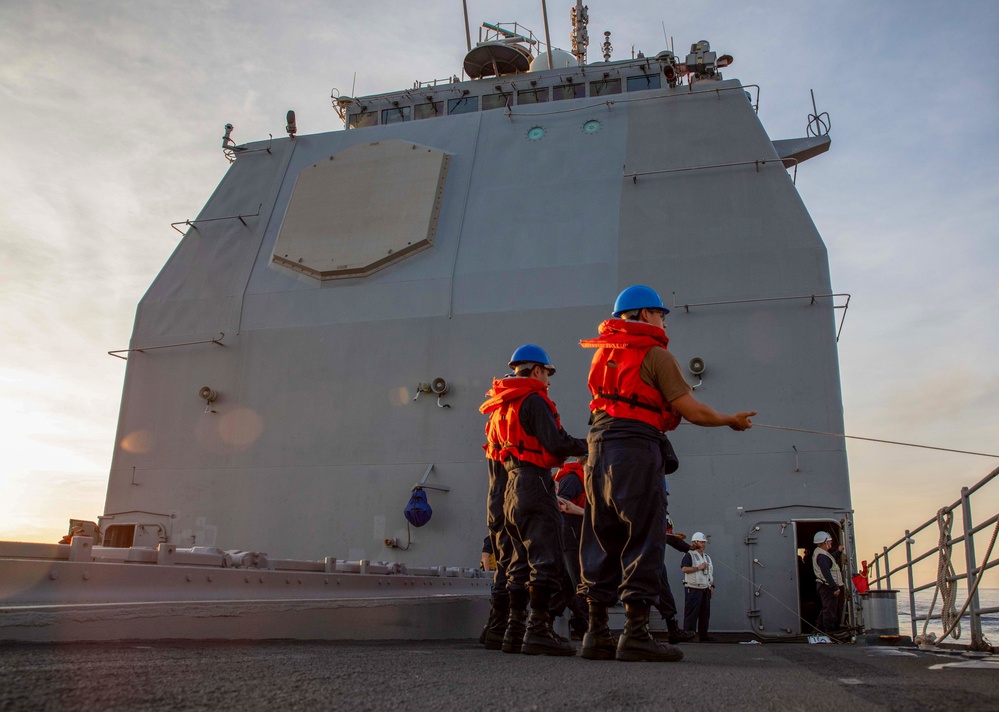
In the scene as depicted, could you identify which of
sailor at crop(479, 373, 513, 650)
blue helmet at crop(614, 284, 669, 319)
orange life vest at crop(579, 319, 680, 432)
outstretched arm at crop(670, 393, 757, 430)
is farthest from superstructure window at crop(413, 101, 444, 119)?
outstretched arm at crop(670, 393, 757, 430)

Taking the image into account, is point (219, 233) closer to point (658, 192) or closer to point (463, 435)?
point (463, 435)

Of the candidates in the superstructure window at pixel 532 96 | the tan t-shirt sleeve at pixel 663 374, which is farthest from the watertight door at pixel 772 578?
the superstructure window at pixel 532 96

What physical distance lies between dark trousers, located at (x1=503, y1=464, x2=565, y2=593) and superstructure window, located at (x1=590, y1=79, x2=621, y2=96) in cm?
855

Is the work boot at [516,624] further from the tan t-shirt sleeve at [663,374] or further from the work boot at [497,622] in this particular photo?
the tan t-shirt sleeve at [663,374]

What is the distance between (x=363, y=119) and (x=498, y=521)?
31.0ft

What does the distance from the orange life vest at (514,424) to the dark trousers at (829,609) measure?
4.80m

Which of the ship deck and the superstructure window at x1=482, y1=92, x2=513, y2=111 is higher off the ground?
the superstructure window at x1=482, y1=92, x2=513, y2=111

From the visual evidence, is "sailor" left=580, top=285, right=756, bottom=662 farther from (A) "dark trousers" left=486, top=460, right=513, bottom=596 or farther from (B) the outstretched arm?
(A) "dark trousers" left=486, top=460, right=513, bottom=596

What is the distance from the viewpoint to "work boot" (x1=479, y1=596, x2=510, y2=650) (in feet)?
14.1

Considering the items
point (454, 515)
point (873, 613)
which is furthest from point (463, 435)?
point (873, 613)

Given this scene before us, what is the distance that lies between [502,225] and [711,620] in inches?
182

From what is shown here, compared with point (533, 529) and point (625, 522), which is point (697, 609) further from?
point (625, 522)

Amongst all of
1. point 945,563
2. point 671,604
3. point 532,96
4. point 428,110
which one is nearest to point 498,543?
point 671,604

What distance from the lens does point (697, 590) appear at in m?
7.41
